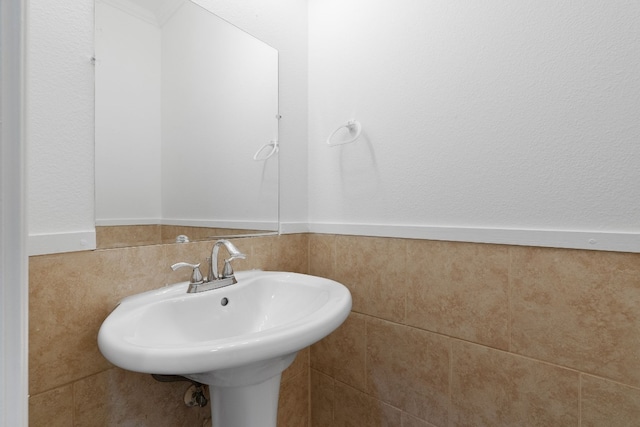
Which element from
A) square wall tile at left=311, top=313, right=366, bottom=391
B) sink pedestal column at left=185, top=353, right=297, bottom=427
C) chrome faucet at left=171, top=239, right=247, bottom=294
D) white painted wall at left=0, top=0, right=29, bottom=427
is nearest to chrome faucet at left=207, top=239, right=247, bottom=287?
chrome faucet at left=171, top=239, right=247, bottom=294

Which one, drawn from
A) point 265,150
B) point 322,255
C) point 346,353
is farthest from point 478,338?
point 265,150

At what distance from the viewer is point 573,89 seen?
77 centimetres

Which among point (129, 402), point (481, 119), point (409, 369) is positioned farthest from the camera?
point (409, 369)

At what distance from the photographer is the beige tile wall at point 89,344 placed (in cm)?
67

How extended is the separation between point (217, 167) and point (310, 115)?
1.62ft

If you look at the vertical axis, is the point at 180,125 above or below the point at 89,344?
above

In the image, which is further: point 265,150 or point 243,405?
point 265,150

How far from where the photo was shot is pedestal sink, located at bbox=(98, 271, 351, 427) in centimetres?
52

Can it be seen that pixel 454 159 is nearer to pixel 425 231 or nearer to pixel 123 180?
pixel 425 231

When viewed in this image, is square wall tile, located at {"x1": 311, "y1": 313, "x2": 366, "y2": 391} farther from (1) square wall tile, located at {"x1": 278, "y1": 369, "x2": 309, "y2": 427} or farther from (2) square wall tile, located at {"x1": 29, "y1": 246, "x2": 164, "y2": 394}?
(2) square wall tile, located at {"x1": 29, "y1": 246, "x2": 164, "y2": 394}

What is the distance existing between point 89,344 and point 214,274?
33cm

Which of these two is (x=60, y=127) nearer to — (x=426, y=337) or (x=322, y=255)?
(x=322, y=255)

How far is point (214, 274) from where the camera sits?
3.06ft

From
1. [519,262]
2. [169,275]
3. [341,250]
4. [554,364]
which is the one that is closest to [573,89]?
[519,262]
